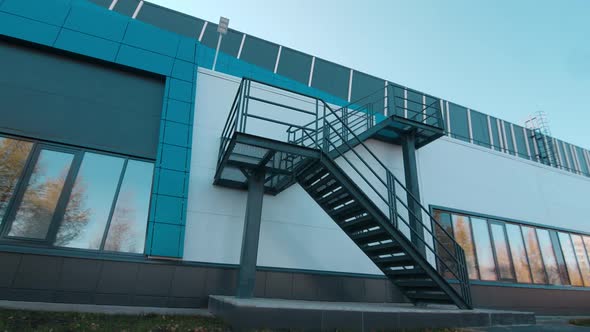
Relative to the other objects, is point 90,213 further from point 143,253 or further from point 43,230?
point 143,253

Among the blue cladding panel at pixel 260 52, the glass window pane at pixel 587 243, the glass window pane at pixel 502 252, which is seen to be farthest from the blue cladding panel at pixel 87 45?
the glass window pane at pixel 587 243

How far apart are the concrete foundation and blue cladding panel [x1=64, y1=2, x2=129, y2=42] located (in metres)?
6.94

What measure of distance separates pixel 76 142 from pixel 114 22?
3322mm

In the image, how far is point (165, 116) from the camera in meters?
8.00

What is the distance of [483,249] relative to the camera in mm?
10641

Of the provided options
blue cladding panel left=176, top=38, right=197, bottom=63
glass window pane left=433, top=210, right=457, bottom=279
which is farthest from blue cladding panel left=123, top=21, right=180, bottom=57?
glass window pane left=433, top=210, right=457, bottom=279

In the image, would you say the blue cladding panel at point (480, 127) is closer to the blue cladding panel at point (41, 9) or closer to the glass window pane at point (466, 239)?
the glass window pane at point (466, 239)

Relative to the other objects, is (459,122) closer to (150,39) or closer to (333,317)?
(333,317)

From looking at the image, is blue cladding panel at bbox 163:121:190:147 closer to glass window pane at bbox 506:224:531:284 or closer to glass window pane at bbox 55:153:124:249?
glass window pane at bbox 55:153:124:249

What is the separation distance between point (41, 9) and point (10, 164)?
382 cm

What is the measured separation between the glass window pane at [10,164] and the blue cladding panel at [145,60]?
9.34 feet

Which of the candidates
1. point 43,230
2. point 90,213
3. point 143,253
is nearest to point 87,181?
point 90,213

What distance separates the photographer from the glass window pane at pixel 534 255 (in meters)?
11.3

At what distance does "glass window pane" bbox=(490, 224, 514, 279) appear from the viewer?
34.9 ft
